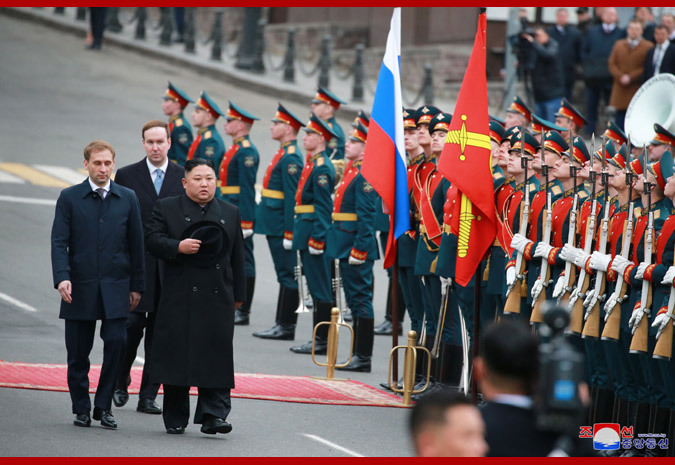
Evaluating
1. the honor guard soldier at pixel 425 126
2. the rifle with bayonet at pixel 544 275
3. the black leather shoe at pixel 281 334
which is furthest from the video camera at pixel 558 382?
the black leather shoe at pixel 281 334

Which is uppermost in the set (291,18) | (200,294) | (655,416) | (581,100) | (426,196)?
(291,18)

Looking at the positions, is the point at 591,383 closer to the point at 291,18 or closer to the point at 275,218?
the point at 275,218

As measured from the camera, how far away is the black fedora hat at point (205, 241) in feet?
28.8

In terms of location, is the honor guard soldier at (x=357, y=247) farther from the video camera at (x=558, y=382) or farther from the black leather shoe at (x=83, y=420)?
the video camera at (x=558, y=382)

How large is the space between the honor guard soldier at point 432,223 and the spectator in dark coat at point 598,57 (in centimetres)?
1011

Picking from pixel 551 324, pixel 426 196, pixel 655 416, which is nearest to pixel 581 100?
pixel 426 196

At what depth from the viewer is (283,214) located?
A: 13.4 metres

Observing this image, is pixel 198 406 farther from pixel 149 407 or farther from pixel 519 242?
pixel 519 242

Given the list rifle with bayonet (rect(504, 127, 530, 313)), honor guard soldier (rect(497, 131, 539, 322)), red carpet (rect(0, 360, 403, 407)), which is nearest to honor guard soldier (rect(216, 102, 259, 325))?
red carpet (rect(0, 360, 403, 407))

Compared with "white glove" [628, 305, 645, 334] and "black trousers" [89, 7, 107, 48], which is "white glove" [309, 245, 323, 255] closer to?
"white glove" [628, 305, 645, 334]

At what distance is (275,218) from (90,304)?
4.66 m

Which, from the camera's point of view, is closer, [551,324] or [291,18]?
[551,324]

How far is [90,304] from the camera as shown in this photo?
29.1ft

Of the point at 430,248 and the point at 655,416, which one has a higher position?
the point at 430,248
